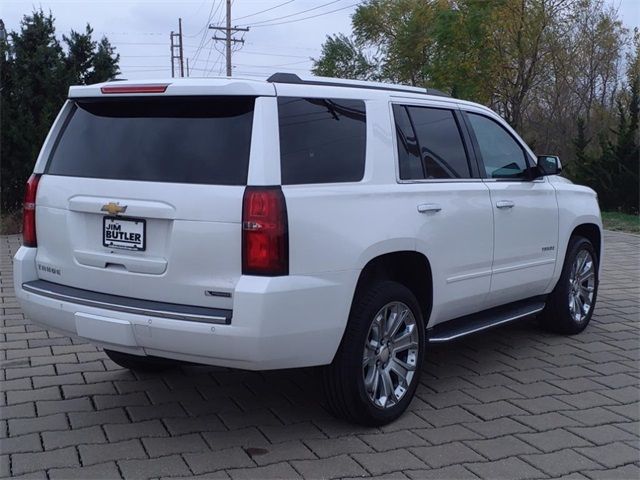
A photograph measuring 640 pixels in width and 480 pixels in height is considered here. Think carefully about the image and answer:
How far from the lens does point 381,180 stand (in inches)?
179

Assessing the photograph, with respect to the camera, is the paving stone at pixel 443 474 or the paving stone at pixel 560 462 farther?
the paving stone at pixel 560 462

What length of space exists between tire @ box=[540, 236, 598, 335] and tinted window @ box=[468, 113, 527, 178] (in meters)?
0.99

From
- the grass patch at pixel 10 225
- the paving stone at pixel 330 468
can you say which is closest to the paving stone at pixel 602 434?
the paving stone at pixel 330 468

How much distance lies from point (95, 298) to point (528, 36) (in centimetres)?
2797

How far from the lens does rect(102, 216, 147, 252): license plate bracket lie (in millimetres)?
4086

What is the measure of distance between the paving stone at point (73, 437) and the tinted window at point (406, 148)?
7.33 ft

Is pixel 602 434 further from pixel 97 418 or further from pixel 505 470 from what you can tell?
pixel 97 418

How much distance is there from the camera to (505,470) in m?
3.98

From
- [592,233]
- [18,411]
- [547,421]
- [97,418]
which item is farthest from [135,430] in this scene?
[592,233]

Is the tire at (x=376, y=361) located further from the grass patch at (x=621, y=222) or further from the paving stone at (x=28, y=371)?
the grass patch at (x=621, y=222)

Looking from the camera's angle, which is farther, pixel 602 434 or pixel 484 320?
pixel 484 320

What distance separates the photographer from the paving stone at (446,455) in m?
4.06

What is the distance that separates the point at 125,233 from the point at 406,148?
69.6 inches

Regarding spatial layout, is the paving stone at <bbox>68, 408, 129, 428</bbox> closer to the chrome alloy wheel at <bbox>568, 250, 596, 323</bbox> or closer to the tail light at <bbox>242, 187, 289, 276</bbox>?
the tail light at <bbox>242, 187, 289, 276</bbox>
